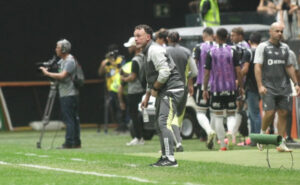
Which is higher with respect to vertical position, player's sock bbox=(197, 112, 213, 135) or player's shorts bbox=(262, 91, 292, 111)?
player's shorts bbox=(262, 91, 292, 111)

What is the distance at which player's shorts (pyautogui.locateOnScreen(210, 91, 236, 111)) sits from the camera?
58.0 ft

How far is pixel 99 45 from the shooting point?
3069cm

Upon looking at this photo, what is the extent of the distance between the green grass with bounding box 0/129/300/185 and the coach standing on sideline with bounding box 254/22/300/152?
792mm

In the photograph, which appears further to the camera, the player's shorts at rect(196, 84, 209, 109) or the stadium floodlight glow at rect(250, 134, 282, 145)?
the player's shorts at rect(196, 84, 209, 109)

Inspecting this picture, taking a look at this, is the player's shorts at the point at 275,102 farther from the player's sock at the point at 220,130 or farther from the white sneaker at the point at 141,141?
the white sneaker at the point at 141,141

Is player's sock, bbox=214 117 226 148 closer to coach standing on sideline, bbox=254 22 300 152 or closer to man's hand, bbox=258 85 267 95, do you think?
coach standing on sideline, bbox=254 22 300 152

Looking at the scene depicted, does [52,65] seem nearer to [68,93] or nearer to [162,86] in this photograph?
[68,93]

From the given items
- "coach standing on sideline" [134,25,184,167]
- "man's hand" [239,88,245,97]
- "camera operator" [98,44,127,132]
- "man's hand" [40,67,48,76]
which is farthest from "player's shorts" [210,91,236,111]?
"camera operator" [98,44,127,132]

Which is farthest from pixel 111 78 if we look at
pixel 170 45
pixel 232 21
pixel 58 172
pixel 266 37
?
pixel 58 172

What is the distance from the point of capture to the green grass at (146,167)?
456 inches

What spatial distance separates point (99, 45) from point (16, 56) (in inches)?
106

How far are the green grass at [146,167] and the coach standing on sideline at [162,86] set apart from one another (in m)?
0.35

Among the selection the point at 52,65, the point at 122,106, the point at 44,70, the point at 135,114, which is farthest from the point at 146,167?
the point at 122,106

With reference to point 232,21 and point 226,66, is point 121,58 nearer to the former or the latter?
point 232,21
